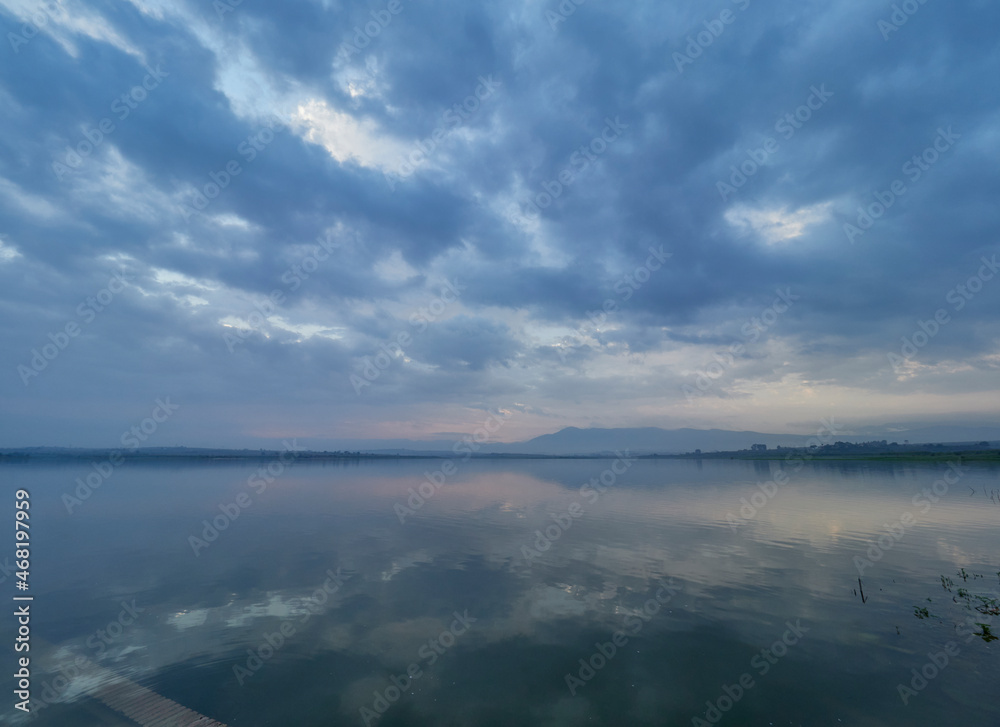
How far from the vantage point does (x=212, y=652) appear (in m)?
17.4

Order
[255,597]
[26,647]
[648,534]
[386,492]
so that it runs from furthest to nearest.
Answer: [386,492] < [648,534] < [255,597] < [26,647]

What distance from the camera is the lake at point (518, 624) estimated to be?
14.1m

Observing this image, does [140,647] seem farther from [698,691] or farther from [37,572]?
[698,691]

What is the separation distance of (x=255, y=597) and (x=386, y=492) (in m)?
57.9

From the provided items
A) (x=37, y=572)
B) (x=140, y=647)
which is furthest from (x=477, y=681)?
(x=37, y=572)

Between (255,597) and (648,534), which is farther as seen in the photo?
(648,534)

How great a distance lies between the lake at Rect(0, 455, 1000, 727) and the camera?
14094 millimetres

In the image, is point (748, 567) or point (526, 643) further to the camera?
point (748, 567)

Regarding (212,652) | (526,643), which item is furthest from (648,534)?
(212,652)

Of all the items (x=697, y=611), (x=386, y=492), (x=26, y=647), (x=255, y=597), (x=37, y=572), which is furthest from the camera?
(x=386, y=492)

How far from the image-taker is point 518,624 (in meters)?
20.1

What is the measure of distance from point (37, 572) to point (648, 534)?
46.9 meters

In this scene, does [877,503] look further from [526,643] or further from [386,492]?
[386,492]

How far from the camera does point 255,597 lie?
23547 mm
